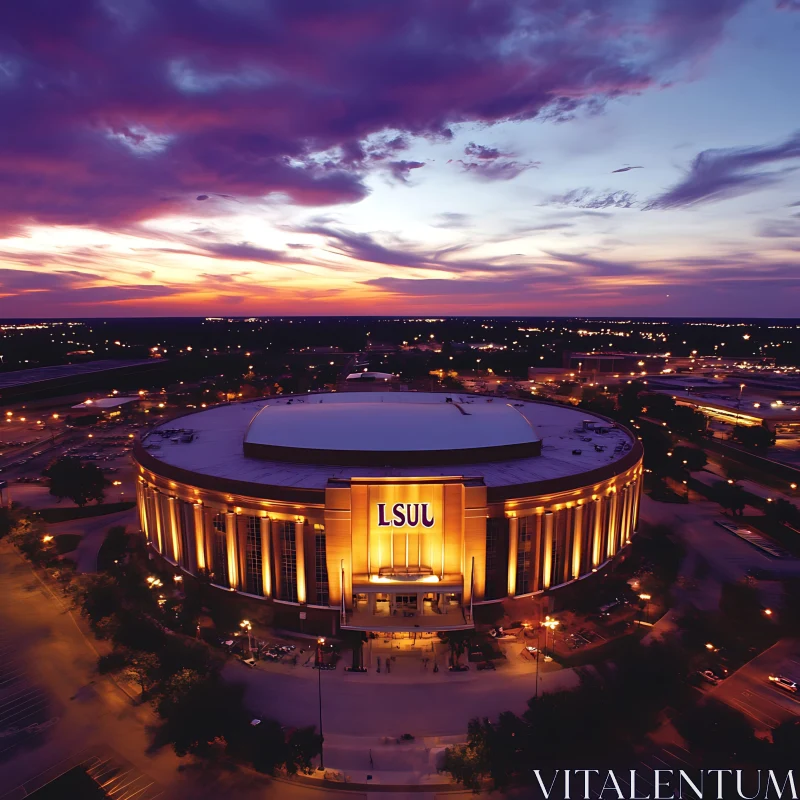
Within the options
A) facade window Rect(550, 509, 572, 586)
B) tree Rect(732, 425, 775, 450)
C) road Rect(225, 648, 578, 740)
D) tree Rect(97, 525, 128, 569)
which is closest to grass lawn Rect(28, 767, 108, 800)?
road Rect(225, 648, 578, 740)

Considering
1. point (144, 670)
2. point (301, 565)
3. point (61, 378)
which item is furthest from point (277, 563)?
point (61, 378)

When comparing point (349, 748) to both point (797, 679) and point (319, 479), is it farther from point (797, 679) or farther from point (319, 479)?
point (797, 679)

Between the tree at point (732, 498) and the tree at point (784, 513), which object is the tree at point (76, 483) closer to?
the tree at point (732, 498)

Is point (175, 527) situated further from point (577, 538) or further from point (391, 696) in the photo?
point (577, 538)

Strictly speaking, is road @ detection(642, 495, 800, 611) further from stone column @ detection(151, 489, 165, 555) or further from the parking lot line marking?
stone column @ detection(151, 489, 165, 555)

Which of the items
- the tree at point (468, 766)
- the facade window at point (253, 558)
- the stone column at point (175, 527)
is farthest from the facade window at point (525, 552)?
the stone column at point (175, 527)

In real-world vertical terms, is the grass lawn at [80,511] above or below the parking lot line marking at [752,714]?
below
